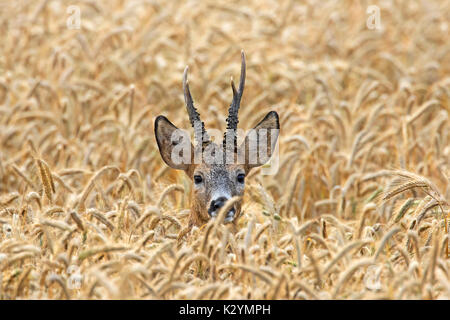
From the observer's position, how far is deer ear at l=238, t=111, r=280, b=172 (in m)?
8.10

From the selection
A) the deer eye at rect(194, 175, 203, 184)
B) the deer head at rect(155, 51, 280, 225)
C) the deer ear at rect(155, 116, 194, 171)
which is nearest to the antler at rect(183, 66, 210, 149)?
the deer head at rect(155, 51, 280, 225)

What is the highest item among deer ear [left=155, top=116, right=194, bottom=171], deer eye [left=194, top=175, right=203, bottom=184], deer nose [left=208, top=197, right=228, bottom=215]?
deer ear [left=155, top=116, right=194, bottom=171]

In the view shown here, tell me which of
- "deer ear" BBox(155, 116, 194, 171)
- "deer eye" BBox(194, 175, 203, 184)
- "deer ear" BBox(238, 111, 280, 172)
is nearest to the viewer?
"deer eye" BBox(194, 175, 203, 184)

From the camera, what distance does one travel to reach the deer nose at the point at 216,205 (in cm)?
726

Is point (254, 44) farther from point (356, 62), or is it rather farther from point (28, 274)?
point (28, 274)

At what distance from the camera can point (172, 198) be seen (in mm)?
9719

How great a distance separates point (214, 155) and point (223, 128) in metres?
2.94

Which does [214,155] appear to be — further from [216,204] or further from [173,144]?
[216,204]

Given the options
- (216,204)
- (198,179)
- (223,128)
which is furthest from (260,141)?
(223,128)

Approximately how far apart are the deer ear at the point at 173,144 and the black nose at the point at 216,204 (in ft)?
2.77

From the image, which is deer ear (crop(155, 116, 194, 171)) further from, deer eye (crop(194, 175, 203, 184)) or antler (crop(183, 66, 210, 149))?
deer eye (crop(194, 175, 203, 184))

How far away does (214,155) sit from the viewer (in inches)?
306
